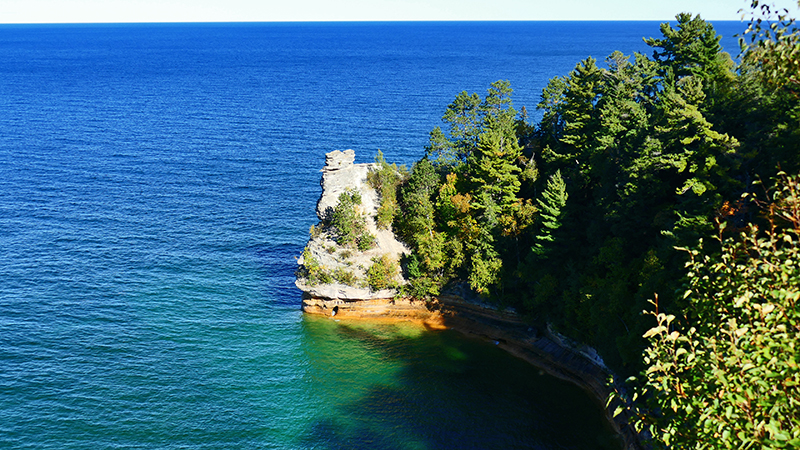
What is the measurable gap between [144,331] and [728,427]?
181ft

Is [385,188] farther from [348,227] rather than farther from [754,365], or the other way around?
[754,365]

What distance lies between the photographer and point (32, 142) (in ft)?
378

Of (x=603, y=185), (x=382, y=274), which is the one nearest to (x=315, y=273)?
(x=382, y=274)

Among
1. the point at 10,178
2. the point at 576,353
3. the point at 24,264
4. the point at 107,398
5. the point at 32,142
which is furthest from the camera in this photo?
the point at 32,142

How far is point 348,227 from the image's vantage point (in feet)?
211

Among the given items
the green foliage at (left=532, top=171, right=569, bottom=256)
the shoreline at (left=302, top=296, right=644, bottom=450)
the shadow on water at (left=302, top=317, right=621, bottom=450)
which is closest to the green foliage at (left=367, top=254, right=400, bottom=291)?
the shoreline at (left=302, top=296, right=644, bottom=450)

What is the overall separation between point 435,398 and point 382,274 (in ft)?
57.6

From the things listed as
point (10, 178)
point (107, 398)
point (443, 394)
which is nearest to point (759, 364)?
Result: point (443, 394)

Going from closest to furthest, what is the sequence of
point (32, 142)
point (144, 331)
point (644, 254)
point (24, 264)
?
1. point (644, 254)
2. point (144, 331)
3. point (24, 264)
4. point (32, 142)

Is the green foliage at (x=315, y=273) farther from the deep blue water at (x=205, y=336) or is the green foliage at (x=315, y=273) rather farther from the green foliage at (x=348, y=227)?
the deep blue water at (x=205, y=336)

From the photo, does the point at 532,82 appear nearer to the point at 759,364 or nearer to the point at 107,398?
the point at 107,398

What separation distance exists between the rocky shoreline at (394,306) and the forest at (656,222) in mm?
1858

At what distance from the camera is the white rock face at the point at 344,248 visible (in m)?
62.6

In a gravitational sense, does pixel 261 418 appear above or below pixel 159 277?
below
